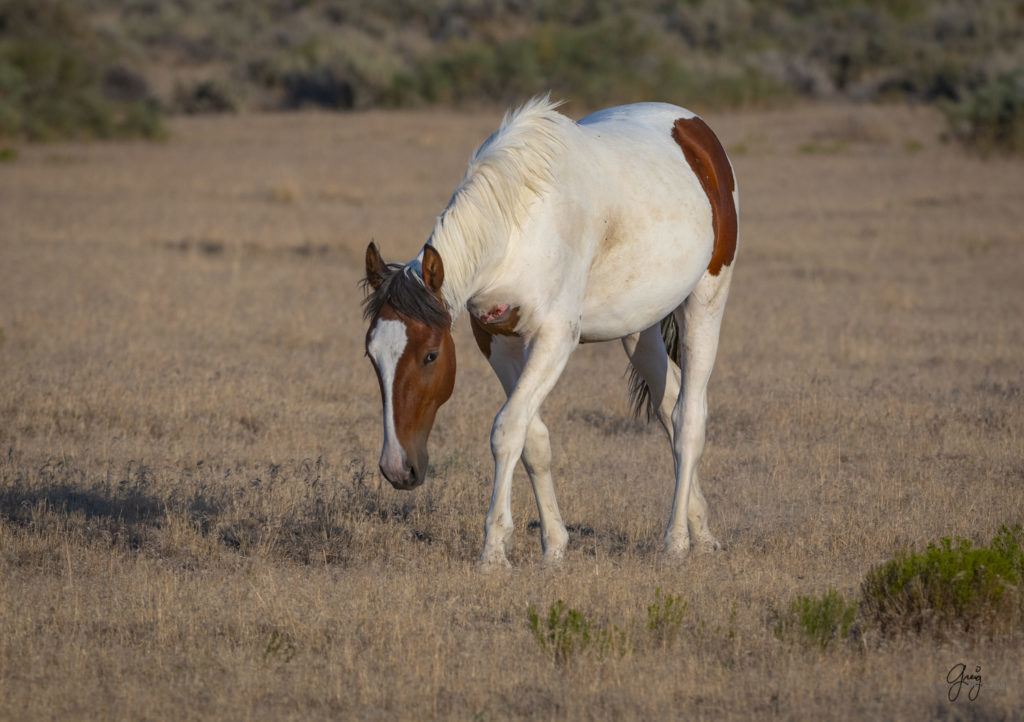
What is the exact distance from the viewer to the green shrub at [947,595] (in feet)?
14.3

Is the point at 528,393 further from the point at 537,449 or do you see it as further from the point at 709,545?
the point at 709,545

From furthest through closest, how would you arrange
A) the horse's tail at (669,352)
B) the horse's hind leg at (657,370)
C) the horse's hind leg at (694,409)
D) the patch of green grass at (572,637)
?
the horse's tail at (669,352), the horse's hind leg at (657,370), the horse's hind leg at (694,409), the patch of green grass at (572,637)

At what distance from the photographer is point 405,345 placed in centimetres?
457

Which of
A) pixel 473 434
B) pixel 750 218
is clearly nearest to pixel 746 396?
pixel 473 434

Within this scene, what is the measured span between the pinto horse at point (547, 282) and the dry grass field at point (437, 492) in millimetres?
513

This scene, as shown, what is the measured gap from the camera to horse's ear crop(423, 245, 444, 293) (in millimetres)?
4559

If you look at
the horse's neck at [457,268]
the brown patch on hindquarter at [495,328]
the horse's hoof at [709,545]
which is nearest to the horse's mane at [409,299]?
the horse's neck at [457,268]

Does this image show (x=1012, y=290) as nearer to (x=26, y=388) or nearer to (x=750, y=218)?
(x=750, y=218)

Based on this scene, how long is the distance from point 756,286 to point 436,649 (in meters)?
9.29

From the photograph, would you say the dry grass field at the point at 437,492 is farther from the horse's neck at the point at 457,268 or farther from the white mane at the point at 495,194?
the white mane at the point at 495,194

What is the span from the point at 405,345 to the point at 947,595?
218 cm

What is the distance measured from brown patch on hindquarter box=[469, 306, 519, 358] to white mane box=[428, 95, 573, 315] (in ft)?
1.07

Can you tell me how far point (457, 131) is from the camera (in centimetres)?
2694

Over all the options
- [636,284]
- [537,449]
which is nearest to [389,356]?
[537,449]
